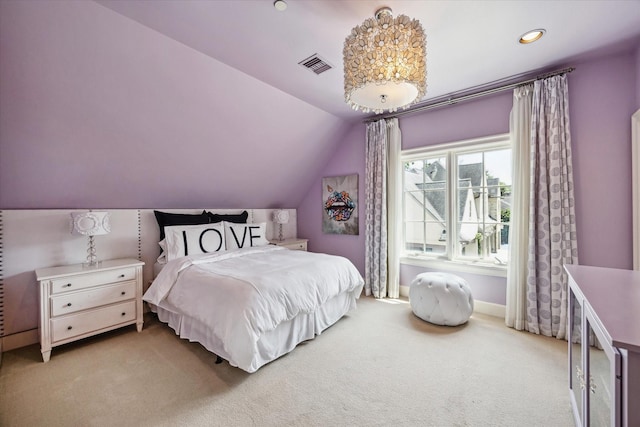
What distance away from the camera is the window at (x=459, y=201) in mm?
2959

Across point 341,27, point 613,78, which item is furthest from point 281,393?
point 613,78

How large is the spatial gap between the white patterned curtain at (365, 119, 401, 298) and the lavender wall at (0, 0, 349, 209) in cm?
86

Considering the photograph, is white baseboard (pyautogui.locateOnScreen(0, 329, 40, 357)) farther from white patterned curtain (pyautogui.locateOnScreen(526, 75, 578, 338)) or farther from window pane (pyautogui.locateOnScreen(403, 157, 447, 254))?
white patterned curtain (pyautogui.locateOnScreen(526, 75, 578, 338))

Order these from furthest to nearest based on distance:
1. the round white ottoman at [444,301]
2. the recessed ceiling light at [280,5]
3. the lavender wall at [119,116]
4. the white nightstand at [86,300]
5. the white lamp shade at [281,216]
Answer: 1. the white lamp shade at [281,216]
2. the round white ottoman at [444,301]
3. the white nightstand at [86,300]
4. the lavender wall at [119,116]
5. the recessed ceiling light at [280,5]

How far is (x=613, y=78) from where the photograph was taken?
2.27 metres

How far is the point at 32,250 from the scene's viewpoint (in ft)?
7.77

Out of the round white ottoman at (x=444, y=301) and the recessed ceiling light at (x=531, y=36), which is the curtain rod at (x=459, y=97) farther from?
the round white ottoman at (x=444, y=301)

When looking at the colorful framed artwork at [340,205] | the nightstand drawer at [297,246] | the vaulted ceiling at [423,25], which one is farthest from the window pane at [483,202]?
the nightstand drawer at [297,246]

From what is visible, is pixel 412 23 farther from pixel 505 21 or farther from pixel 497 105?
pixel 497 105

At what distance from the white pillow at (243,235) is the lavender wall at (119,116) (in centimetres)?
60

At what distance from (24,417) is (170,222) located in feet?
6.32

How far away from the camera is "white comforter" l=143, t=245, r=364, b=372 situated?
1.79m

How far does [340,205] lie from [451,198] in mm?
1609

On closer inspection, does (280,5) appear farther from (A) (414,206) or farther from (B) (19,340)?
(B) (19,340)
